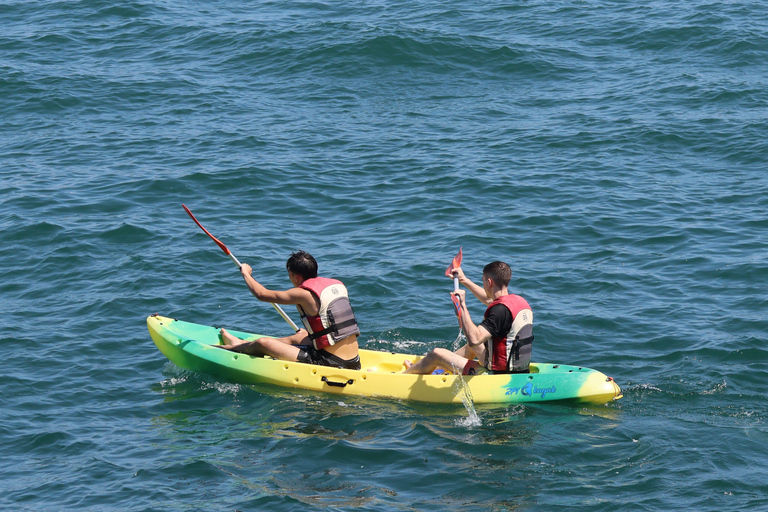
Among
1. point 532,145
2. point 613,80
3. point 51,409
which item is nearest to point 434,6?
point 613,80

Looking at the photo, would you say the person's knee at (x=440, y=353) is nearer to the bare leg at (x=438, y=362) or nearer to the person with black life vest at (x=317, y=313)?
the bare leg at (x=438, y=362)

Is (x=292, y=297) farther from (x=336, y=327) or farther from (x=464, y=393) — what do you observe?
(x=464, y=393)

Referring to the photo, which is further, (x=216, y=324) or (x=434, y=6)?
(x=434, y=6)

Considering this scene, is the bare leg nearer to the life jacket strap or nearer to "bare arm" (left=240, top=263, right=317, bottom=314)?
the life jacket strap

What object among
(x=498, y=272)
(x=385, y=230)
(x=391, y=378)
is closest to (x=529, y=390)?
(x=498, y=272)

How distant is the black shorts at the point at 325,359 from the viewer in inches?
364

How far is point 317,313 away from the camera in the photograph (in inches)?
355

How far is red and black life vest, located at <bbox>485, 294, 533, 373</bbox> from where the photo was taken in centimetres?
850

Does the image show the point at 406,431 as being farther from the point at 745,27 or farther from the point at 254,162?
the point at 745,27

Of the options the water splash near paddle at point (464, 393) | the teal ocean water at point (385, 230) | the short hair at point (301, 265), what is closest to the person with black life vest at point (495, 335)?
the water splash near paddle at point (464, 393)

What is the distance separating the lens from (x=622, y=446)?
7.73 metres

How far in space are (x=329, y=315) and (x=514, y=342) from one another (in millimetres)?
1884

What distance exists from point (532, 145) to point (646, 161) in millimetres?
2035

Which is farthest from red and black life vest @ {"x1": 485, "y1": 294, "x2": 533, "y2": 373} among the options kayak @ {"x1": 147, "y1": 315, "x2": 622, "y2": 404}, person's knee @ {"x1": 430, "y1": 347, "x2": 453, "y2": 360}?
person's knee @ {"x1": 430, "y1": 347, "x2": 453, "y2": 360}
